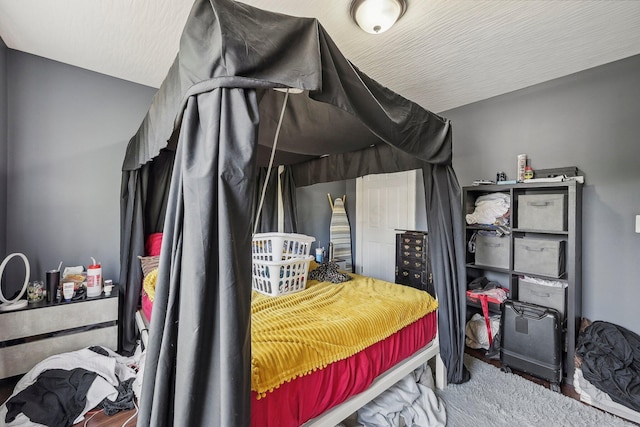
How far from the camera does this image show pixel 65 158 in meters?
2.37

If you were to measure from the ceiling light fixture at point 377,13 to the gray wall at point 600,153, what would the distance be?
185 centimetres

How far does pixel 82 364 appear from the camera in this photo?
1.89 metres

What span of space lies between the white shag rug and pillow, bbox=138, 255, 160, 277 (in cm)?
235

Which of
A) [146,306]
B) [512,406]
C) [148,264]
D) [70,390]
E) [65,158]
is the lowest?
[512,406]

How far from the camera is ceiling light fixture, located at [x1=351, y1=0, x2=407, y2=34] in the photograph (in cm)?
154

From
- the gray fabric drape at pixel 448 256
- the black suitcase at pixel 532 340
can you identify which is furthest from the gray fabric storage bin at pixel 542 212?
the gray fabric drape at pixel 448 256

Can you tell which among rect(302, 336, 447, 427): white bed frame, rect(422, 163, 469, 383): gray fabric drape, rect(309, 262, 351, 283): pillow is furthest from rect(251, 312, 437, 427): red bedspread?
rect(309, 262, 351, 283): pillow

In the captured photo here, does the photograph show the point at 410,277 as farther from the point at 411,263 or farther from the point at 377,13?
the point at 377,13

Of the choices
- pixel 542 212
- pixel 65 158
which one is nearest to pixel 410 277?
pixel 542 212

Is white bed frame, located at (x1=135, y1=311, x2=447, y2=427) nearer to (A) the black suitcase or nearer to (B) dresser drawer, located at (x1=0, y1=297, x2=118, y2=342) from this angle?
(B) dresser drawer, located at (x1=0, y1=297, x2=118, y2=342)

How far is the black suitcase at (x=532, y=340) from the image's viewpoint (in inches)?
79.2

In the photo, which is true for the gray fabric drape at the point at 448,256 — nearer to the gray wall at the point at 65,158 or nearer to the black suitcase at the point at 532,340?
the black suitcase at the point at 532,340

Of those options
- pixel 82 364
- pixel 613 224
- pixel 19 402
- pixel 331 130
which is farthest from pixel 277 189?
pixel 613 224

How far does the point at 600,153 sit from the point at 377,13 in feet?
7.29
